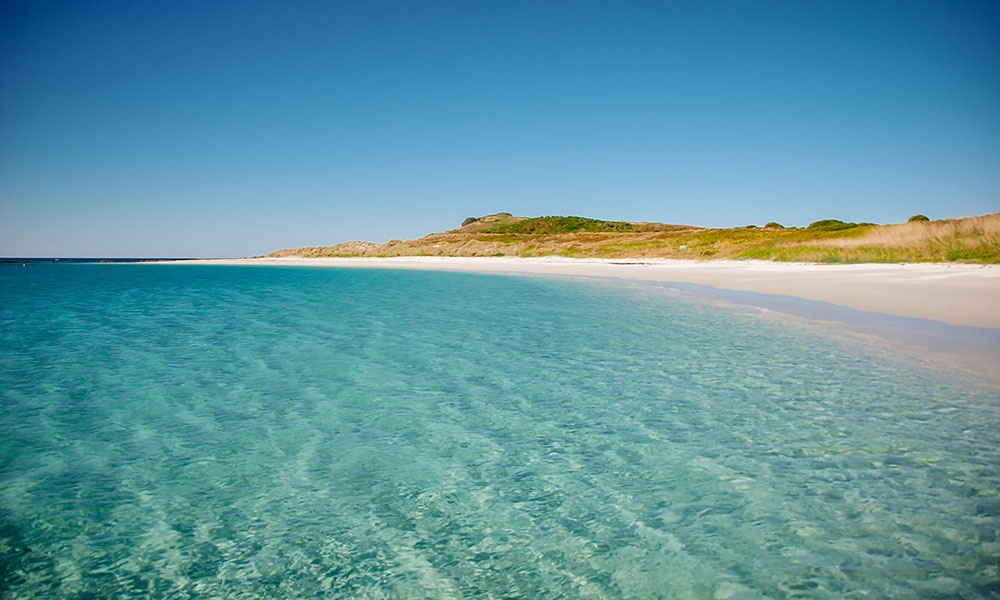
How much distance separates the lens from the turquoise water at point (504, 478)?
3066 mm

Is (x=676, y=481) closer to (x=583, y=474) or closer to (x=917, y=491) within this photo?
(x=583, y=474)

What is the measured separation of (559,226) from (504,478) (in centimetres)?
13300

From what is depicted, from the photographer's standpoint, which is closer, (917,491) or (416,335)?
(917,491)

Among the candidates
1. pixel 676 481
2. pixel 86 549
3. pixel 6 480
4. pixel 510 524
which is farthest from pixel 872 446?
pixel 6 480

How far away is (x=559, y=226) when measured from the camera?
13500cm

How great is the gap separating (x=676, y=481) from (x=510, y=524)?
1.48 metres

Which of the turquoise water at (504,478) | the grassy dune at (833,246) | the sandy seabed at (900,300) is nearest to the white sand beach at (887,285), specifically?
the sandy seabed at (900,300)

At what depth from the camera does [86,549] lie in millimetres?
3371

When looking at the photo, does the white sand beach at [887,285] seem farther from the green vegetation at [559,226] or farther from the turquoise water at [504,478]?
the green vegetation at [559,226]

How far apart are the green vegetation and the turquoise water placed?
4664 inches

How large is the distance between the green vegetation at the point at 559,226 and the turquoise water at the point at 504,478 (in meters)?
118

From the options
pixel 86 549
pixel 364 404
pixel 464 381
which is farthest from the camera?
pixel 464 381

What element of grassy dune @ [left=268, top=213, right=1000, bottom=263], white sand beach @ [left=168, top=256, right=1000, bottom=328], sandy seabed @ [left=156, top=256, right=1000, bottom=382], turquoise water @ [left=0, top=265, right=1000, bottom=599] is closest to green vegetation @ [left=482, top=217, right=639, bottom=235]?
grassy dune @ [left=268, top=213, right=1000, bottom=263]

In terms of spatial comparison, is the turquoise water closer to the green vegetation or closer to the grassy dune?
the grassy dune
